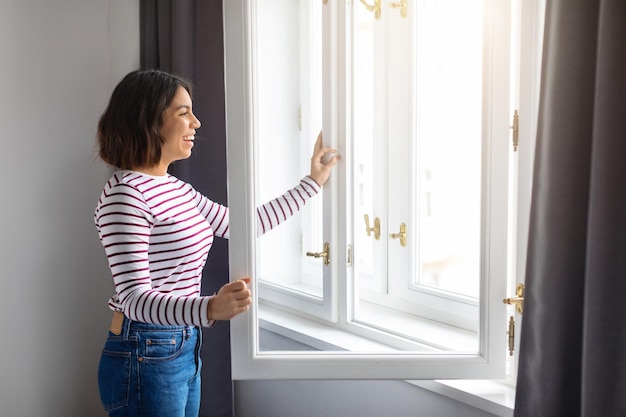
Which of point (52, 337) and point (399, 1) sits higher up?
point (399, 1)

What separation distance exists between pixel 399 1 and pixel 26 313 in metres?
1.45

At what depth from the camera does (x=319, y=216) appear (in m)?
1.81

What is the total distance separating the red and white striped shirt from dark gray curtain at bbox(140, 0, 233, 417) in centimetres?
26

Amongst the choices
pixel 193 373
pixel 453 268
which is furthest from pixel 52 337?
pixel 453 268

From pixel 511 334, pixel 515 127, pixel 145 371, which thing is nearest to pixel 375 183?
pixel 515 127

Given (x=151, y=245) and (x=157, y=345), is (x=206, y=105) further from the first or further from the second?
(x=157, y=345)

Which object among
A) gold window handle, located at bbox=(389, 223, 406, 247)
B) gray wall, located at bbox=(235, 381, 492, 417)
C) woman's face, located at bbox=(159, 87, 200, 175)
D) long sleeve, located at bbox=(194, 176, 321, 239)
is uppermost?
woman's face, located at bbox=(159, 87, 200, 175)

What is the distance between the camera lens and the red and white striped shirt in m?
1.48

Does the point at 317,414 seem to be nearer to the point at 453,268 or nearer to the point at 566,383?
the point at 453,268

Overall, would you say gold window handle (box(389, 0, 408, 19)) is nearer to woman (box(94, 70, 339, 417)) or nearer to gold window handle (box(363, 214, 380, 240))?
woman (box(94, 70, 339, 417))

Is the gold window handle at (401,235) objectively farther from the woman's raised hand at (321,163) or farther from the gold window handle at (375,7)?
the gold window handle at (375,7)

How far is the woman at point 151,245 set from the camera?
4.94 feet

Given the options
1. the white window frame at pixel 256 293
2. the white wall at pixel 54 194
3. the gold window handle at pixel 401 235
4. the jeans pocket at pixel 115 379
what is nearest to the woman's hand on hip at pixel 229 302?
the white window frame at pixel 256 293

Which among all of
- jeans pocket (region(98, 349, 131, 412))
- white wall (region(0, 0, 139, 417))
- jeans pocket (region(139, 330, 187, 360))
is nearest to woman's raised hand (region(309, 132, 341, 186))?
jeans pocket (region(139, 330, 187, 360))
